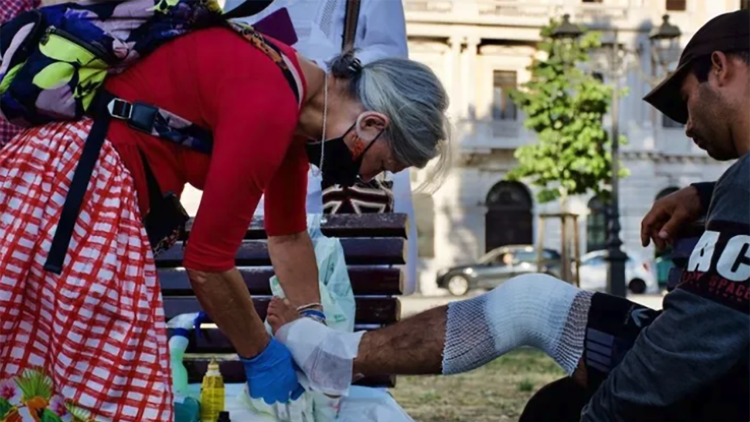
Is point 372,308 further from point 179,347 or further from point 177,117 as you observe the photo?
point 177,117

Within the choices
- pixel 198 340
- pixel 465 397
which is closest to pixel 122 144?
pixel 198 340

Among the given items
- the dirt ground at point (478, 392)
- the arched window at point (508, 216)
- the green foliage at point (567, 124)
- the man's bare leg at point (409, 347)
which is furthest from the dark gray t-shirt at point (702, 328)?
the arched window at point (508, 216)

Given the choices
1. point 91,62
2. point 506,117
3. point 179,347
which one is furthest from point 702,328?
point 506,117

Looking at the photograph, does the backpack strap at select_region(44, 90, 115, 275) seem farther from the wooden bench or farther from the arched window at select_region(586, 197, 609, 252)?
the arched window at select_region(586, 197, 609, 252)

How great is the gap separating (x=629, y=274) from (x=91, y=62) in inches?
1182

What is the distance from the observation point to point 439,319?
2.61 m

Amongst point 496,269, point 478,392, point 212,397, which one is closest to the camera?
point 212,397

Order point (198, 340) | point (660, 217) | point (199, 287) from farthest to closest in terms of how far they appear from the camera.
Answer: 1. point (198, 340)
2. point (660, 217)
3. point (199, 287)

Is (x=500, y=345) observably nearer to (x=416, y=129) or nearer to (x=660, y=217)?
(x=416, y=129)

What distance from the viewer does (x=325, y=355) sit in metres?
2.70

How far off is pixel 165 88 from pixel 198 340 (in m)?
1.94

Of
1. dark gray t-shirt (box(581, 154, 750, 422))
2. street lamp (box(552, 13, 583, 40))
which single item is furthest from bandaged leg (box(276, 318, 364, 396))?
street lamp (box(552, 13, 583, 40))

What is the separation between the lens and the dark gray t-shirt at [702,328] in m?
2.13

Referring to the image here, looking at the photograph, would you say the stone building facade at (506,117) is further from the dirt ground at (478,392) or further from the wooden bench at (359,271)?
the wooden bench at (359,271)
